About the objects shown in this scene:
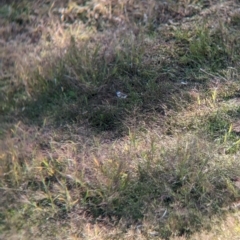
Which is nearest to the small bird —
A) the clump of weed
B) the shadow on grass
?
the shadow on grass

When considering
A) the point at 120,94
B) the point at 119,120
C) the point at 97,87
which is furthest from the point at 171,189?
the point at 97,87

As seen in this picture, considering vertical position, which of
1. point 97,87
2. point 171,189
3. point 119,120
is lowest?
point 171,189

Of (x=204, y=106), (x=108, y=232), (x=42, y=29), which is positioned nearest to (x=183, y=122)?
(x=204, y=106)

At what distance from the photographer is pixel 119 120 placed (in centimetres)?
540

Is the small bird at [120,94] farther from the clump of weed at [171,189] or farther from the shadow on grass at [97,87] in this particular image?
the clump of weed at [171,189]

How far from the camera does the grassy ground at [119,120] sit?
178 inches

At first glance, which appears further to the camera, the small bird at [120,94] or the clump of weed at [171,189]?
the small bird at [120,94]

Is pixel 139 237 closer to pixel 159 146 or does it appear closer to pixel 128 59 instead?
pixel 159 146

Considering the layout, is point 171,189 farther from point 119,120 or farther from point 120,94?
point 120,94

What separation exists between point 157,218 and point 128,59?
1.96 meters

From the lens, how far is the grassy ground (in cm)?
452

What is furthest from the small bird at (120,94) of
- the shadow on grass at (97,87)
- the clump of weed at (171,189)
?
the clump of weed at (171,189)

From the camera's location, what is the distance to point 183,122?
5.28 meters

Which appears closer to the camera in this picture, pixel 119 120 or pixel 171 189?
pixel 171 189
